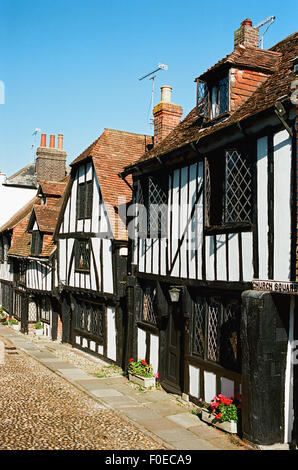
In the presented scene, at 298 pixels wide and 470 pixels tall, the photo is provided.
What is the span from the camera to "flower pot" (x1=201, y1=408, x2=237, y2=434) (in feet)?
26.7

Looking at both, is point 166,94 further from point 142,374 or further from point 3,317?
point 3,317

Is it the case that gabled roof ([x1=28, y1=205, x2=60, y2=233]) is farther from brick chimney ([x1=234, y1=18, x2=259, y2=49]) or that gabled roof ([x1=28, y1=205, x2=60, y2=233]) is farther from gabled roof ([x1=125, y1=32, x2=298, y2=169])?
brick chimney ([x1=234, y1=18, x2=259, y2=49])

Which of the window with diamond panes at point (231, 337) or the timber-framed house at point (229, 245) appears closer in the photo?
the timber-framed house at point (229, 245)

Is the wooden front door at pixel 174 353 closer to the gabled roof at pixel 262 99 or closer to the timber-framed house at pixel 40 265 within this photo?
the gabled roof at pixel 262 99

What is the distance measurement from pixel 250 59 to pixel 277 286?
503 cm

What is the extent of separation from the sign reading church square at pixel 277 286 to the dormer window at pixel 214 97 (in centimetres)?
388

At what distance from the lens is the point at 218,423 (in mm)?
8445

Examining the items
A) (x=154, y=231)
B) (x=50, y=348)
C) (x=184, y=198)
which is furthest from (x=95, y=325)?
(x=184, y=198)

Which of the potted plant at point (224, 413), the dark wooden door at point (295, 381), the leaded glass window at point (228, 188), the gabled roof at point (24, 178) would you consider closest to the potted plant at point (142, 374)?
the potted plant at point (224, 413)

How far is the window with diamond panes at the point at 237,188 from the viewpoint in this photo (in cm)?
839

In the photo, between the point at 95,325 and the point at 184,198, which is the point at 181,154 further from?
the point at 95,325

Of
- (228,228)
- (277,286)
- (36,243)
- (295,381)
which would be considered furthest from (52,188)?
(295,381)

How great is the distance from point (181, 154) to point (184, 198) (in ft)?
3.25
